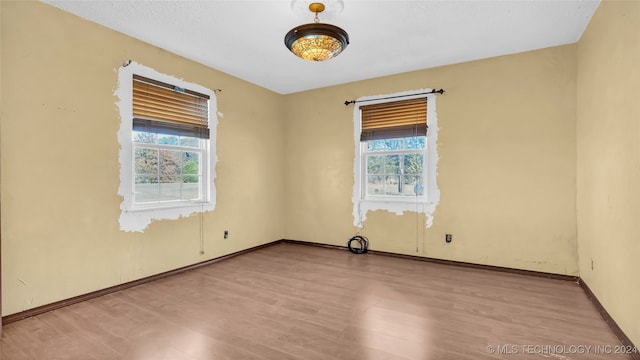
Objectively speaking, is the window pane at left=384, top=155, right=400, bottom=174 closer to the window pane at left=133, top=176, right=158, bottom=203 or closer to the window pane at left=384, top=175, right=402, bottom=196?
the window pane at left=384, top=175, right=402, bottom=196

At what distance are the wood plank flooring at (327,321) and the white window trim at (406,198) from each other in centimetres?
101

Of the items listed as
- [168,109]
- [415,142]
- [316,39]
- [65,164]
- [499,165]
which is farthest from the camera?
[415,142]

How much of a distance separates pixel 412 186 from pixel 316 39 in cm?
266

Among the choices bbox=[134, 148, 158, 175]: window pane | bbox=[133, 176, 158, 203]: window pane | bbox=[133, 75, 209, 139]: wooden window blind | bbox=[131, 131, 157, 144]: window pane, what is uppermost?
bbox=[133, 75, 209, 139]: wooden window blind

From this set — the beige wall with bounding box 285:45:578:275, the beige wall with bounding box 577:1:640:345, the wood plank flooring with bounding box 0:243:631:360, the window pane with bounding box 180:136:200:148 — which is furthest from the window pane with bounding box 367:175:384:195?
the window pane with bounding box 180:136:200:148

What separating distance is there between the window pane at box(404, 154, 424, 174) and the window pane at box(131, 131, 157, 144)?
3346 mm

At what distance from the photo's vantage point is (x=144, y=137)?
3373 mm

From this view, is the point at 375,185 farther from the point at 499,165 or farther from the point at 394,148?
the point at 499,165

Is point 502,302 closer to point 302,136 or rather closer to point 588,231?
point 588,231

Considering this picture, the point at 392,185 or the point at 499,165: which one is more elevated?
the point at 499,165

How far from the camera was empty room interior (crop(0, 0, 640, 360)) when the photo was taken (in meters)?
2.21

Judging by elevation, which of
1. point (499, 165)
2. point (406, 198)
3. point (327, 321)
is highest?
point (499, 165)

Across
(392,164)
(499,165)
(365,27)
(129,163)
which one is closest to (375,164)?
(392,164)

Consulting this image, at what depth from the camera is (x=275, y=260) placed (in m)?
4.26
